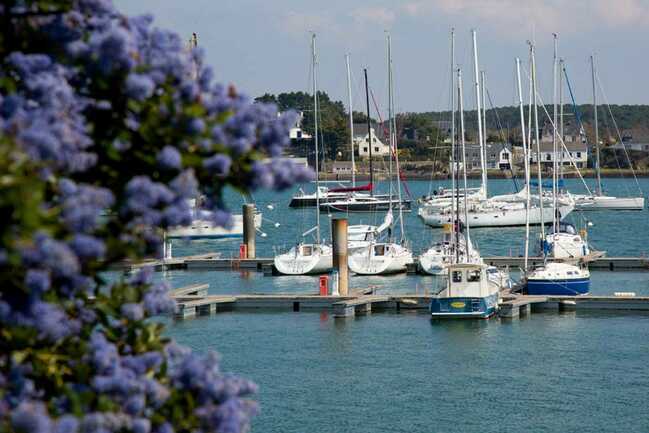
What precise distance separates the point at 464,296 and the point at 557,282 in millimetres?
6070

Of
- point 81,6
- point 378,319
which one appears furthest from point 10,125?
point 378,319

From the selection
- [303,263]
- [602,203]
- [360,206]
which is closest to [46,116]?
[303,263]

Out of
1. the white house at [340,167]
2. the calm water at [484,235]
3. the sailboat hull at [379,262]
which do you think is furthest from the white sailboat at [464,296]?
the white house at [340,167]

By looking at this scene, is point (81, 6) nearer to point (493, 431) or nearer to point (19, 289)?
point (19, 289)

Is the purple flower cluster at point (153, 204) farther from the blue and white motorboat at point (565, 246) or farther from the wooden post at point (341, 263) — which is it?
the blue and white motorboat at point (565, 246)

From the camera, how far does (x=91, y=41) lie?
8430 millimetres

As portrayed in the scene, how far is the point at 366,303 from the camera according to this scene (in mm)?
46562

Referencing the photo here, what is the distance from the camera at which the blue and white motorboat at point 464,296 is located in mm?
43562

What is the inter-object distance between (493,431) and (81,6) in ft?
70.7

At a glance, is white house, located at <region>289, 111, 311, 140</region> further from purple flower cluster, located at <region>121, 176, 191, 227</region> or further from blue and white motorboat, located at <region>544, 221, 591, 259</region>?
blue and white motorboat, located at <region>544, 221, 591, 259</region>

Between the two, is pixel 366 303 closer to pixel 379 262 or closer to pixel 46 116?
pixel 379 262

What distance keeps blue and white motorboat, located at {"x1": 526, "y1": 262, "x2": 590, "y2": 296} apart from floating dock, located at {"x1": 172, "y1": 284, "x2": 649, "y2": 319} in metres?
1.45

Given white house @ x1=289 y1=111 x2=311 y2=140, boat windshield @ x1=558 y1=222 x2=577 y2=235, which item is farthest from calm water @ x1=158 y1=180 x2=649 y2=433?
boat windshield @ x1=558 y1=222 x2=577 y2=235

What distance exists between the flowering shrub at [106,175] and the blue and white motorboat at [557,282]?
→ 131 ft
